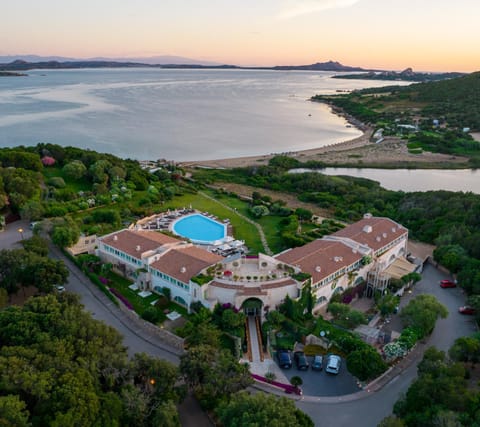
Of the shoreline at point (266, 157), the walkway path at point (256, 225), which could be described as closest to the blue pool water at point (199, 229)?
the walkway path at point (256, 225)

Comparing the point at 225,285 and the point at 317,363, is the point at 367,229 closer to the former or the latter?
the point at 225,285

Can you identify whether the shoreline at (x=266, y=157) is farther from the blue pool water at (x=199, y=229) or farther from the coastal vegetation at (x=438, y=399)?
the coastal vegetation at (x=438, y=399)

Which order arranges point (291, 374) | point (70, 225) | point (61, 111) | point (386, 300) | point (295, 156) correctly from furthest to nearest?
point (61, 111) < point (295, 156) < point (70, 225) < point (386, 300) < point (291, 374)

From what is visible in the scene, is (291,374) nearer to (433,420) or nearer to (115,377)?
(433,420)

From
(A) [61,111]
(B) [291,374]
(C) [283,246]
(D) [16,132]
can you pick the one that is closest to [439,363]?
(B) [291,374]

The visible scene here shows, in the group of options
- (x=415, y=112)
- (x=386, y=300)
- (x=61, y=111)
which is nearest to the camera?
(x=386, y=300)

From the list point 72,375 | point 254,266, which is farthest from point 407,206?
point 72,375
